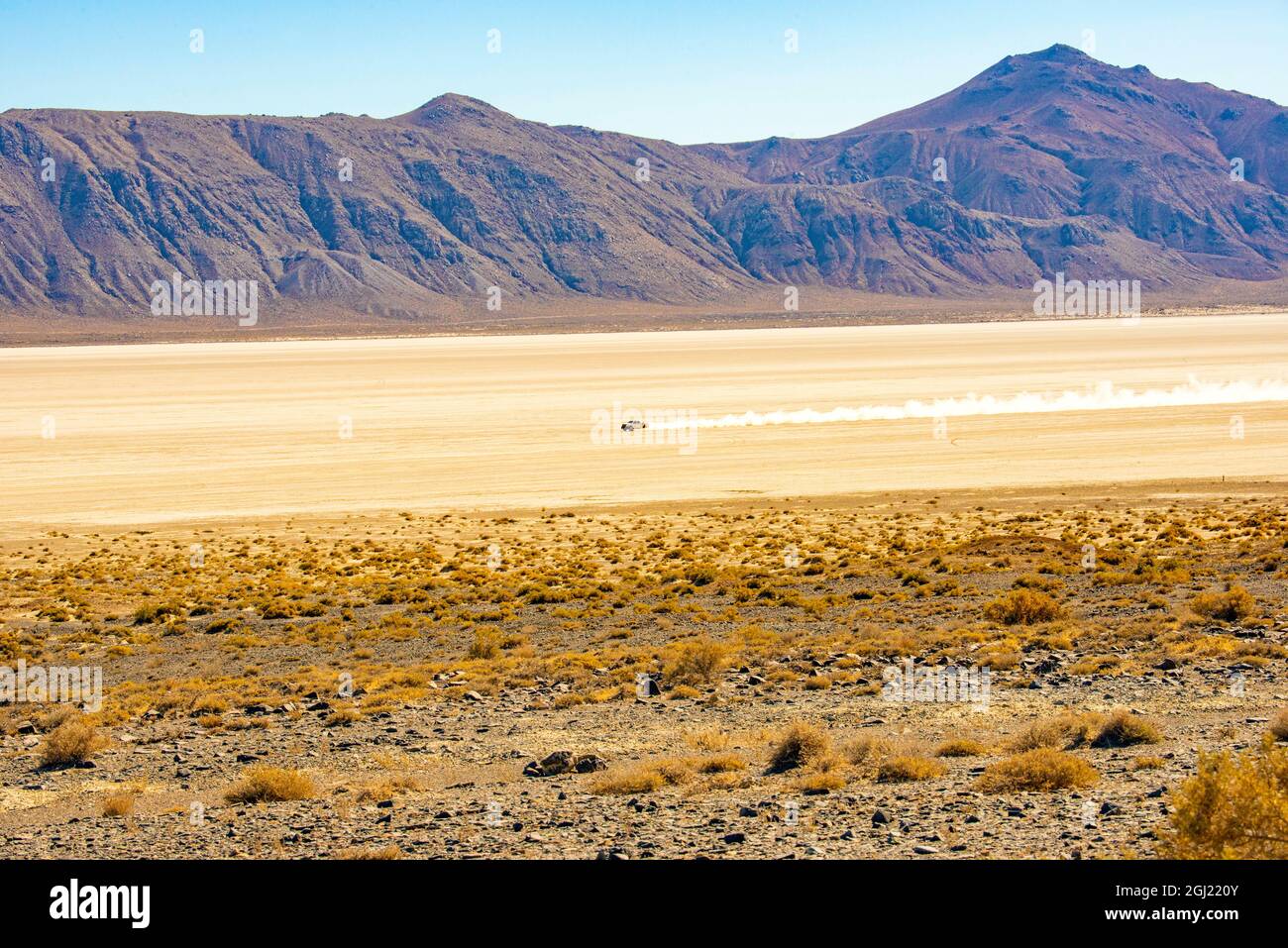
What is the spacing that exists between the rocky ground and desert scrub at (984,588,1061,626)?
0.14 meters

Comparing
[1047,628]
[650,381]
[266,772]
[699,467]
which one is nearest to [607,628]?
[1047,628]

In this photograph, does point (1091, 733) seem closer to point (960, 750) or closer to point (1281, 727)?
point (960, 750)

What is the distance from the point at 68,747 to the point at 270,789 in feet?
11.6

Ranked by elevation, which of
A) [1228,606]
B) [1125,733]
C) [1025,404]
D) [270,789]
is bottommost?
[270,789]

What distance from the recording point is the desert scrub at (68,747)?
14453 mm

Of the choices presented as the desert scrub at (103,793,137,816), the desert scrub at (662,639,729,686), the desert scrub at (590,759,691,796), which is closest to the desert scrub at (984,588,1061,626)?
the desert scrub at (662,639,729,686)

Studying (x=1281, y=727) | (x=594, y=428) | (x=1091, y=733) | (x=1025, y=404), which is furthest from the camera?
(x=1025, y=404)

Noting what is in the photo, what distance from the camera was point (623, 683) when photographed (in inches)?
700

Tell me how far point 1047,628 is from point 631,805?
10863 millimetres

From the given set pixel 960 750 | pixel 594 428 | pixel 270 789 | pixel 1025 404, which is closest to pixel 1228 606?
pixel 960 750

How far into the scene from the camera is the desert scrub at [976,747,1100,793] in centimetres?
1130

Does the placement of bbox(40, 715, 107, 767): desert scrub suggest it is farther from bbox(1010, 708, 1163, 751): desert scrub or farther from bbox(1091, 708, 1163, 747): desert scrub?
bbox(1091, 708, 1163, 747): desert scrub
